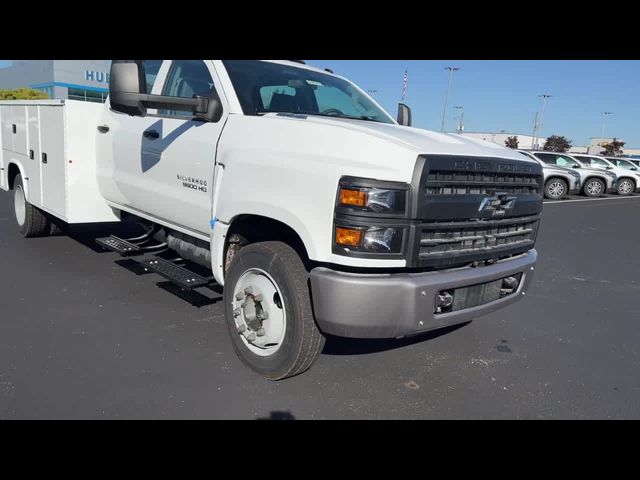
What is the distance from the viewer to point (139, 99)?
3295 mm

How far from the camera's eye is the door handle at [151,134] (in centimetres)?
400

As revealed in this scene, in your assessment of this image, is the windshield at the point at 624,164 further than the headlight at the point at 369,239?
Yes

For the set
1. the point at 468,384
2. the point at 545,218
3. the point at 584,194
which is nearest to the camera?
the point at 468,384

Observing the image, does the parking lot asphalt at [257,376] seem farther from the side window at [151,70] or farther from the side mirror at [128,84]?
the side window at [151,70]

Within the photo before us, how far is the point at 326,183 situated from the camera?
8.44ft

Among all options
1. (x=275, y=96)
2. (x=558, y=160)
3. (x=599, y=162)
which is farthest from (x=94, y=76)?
(x=275, y=96)

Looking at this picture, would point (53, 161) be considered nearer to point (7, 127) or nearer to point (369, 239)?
point (7, 127)

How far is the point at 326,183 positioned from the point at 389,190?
33 cm

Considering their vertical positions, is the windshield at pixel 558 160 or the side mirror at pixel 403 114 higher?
the side mirror at pixel 403 114

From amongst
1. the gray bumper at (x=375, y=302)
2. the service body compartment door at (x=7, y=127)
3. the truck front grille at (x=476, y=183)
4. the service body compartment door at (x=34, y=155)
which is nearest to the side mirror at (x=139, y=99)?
the gray bumper at (x=375, y=302)

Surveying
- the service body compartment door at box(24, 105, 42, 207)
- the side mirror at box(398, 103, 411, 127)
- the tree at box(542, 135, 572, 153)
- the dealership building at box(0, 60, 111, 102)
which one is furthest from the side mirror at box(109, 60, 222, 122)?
the tree at box(542, 135, 572, 153)

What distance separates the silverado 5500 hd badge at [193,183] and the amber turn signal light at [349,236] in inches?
53.8
